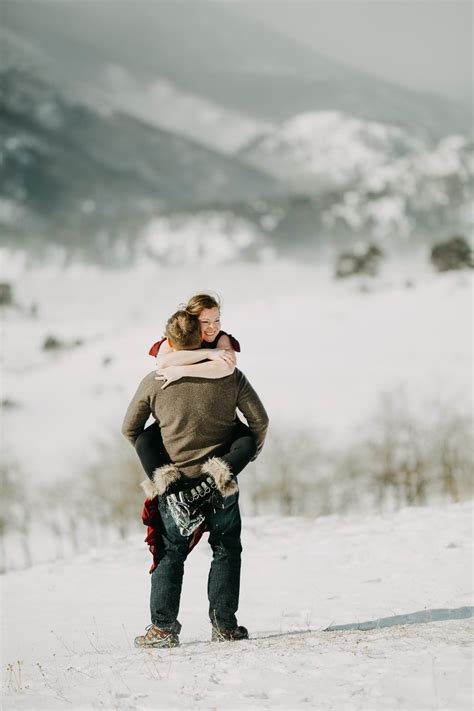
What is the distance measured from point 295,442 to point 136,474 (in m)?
10.9

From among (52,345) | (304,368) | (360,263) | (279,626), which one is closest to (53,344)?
(52,345)

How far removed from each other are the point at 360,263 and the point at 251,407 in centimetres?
11608

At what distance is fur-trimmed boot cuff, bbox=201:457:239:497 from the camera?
6285mm

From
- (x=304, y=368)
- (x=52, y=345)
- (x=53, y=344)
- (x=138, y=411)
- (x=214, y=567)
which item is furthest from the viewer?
(x=53, y=344)

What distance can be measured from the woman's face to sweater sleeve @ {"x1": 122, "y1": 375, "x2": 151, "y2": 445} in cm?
59

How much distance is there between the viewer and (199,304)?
6.18 meters

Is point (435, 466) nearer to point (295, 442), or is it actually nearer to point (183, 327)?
point (295, 442)

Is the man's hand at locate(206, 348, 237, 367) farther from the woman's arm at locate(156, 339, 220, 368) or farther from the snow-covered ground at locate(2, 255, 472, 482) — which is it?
the snow-covered ground at locate(2, 255, 472, 482)

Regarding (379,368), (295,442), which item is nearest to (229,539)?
(295,442)

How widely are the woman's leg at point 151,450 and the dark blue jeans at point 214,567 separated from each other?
31cm

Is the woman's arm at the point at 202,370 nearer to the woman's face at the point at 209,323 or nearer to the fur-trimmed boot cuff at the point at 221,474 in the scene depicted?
the woman's face at the point at 209,323

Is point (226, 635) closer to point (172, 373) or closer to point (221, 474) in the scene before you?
point (221, 474)

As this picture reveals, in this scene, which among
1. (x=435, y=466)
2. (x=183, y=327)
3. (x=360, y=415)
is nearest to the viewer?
(x=183, y=327)

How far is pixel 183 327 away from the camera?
6184 mm
